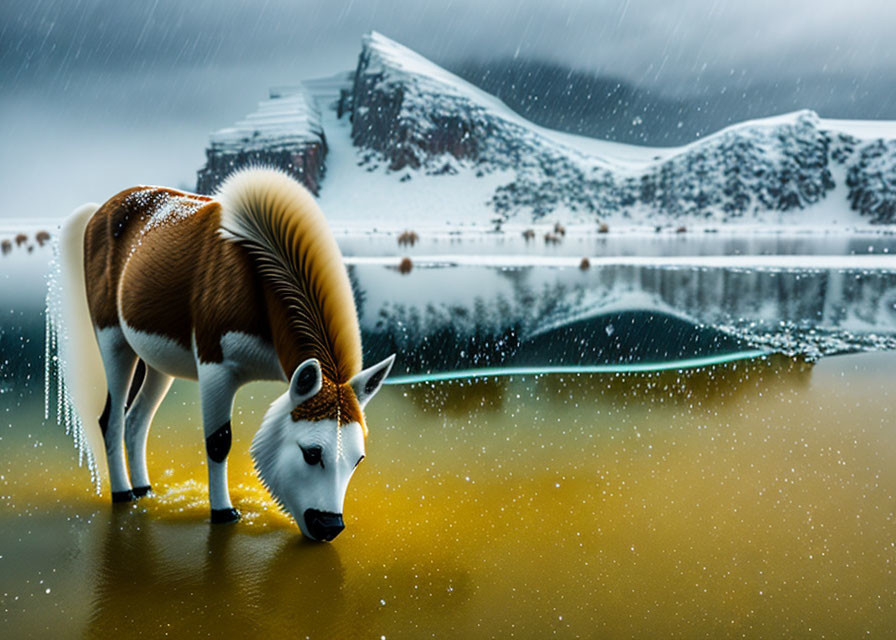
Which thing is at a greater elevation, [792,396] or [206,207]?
[206,207]

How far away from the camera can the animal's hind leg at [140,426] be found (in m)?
3.97

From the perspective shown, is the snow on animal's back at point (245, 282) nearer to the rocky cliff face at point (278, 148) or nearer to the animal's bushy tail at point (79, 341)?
the animal's bushy tail at point (79, 341)

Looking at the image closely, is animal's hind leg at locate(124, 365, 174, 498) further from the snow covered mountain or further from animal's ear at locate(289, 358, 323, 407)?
the snow covered mountain

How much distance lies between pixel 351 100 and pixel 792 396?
618 feet

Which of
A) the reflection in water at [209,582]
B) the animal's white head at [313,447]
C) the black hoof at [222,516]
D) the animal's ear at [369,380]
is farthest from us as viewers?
the black hoof at [222,516]

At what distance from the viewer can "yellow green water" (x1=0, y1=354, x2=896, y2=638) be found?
2602 millimetres

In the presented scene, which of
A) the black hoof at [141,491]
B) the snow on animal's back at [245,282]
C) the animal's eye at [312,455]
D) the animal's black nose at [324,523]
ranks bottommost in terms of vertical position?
the black hoof at [141,491]

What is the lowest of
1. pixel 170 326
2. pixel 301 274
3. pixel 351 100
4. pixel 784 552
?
pixel 784 552

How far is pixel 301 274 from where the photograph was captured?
301 centimetres

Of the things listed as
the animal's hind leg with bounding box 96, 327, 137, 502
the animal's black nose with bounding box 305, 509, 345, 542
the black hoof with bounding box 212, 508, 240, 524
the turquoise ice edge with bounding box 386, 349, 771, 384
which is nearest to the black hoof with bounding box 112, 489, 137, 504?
the animal's hind leg with bounding box 96, 327, 137, 502

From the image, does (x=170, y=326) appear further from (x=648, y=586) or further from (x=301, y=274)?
(x=648, y=586)

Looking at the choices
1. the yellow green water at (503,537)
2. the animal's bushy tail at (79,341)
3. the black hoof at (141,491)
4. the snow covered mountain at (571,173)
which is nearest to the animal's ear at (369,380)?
the yellow green water at (503,537)

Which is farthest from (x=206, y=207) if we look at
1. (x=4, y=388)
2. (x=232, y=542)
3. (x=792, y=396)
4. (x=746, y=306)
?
(x=746, y=306)

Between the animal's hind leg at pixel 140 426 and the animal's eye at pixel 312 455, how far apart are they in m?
1.76
